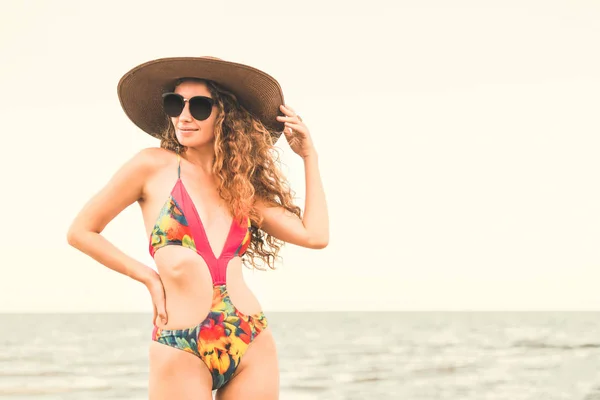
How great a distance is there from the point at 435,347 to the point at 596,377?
10516 mm

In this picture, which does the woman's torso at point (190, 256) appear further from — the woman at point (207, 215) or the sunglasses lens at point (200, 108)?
the sunglasses lens at point (200, 108)

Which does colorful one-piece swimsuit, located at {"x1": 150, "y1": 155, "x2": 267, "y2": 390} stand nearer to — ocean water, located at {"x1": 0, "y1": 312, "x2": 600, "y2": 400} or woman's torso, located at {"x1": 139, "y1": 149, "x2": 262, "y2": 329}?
woman's torso, located at {"x1": 139, "y1": 149, "x2": 262, "y2": 329}

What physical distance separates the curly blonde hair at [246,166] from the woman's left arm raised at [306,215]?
46 mm

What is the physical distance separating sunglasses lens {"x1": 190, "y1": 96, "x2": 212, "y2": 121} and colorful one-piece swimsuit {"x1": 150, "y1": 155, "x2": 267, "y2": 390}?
27 centimetres

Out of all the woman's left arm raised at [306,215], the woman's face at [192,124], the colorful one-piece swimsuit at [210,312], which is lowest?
the colorful one-piece swimsuit at [210,312]

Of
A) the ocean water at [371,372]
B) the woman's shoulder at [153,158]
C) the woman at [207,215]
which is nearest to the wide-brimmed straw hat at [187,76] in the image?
the woman at [207,215]

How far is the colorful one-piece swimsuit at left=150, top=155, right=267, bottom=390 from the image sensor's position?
2715 mm

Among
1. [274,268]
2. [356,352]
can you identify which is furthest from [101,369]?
[274,268]

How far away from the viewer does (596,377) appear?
53.5ft

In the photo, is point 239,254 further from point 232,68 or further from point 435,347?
point 435,347

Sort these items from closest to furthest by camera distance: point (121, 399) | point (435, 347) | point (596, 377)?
point (121, 399)
point (596, 377)
point (435, 347)

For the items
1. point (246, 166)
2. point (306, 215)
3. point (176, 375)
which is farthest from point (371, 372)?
point (176, 375)

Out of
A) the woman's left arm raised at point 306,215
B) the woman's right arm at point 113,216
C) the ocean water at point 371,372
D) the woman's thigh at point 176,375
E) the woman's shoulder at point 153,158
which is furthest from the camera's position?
the ocean water at point 371,372

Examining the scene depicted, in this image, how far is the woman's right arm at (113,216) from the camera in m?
2.76
